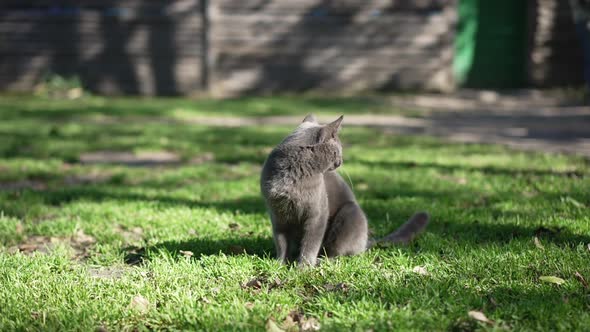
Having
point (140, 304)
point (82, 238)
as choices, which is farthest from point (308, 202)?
point (82, 238)

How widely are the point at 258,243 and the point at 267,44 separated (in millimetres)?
11402

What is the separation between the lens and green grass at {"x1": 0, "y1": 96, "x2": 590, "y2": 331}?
9.57ft

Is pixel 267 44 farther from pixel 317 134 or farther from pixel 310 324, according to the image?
pixel 310 324

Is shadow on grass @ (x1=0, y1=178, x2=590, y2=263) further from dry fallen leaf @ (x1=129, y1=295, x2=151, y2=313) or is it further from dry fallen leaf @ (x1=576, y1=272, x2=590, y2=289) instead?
dry fallen leaf @ (x1=129, y1=295, x2=151, y2=313)

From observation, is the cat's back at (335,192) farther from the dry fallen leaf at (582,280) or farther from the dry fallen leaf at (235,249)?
the dry fallen leaf at (582,280)

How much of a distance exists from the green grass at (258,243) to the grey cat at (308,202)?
0.16m

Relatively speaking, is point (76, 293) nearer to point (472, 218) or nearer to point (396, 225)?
point (396, 225)

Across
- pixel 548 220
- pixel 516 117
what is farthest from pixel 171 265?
Result: pixel 516 117

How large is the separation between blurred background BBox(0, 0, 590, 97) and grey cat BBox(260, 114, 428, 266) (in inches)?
455

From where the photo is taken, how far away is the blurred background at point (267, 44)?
14.6 meters

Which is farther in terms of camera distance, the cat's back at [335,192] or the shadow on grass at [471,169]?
the shadow on grass at [471,169]

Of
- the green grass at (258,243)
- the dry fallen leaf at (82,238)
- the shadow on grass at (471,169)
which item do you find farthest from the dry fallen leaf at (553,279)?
the shadow on grass at (471,169)

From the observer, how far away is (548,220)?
14.6 ft

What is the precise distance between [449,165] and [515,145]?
7.12 ft
